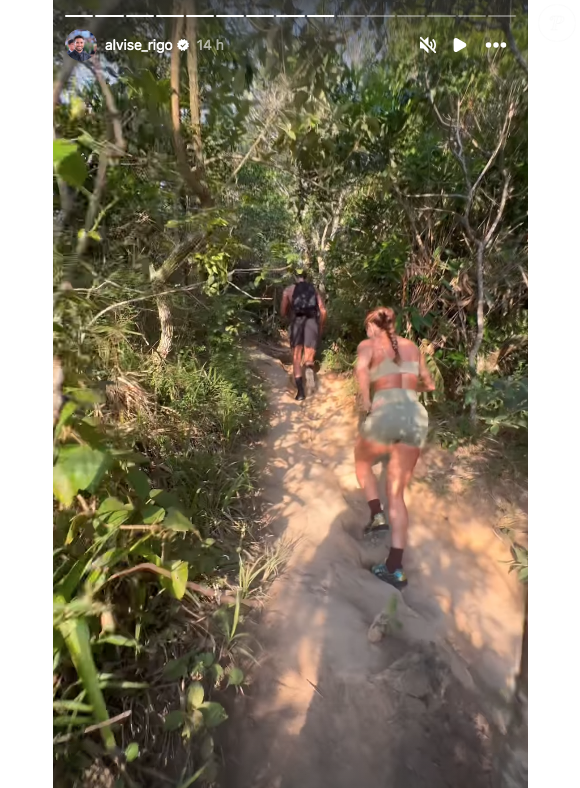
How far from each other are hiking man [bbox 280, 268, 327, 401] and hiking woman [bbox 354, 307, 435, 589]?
0.74 feet

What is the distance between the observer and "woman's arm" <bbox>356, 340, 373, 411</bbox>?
4.03 feet

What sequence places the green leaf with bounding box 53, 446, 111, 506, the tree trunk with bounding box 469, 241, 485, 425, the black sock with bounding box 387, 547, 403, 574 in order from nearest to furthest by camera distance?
the green leaf with bounding box 53, 446, 111, 506
the black sock with bounding box 387, 547, 403, 574
the tree trunk with bounding box 469, 241, 485, 425

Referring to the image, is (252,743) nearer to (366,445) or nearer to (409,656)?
(409,656)

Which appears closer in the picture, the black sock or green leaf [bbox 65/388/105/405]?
green leaf [bbox 65/388/105/405]

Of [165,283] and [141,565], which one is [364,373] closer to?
[165,283]

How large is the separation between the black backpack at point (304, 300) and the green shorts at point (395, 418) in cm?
44

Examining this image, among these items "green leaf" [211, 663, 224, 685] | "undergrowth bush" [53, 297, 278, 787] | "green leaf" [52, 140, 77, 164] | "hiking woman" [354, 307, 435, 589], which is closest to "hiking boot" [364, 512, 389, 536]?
"hiking woman" [354, 307, 435, 589]

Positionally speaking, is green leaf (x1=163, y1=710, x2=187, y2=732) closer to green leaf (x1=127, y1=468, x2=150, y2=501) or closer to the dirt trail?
the dirt trail

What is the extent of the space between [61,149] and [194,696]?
150 cm

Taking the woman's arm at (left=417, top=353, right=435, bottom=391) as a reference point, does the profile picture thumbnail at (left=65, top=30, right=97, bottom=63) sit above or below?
above

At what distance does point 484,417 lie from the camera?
3.93 feet

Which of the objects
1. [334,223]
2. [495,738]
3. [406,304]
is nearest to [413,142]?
[334,223]

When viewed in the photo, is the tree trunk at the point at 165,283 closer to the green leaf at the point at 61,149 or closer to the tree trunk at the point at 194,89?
the tree trunk at the point at 194,89
